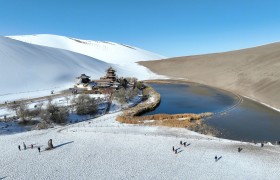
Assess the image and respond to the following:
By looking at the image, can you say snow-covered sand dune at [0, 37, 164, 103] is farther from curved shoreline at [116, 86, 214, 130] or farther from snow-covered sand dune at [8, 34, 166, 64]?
snow-covered sand dune at [8, 34, 166, 64]

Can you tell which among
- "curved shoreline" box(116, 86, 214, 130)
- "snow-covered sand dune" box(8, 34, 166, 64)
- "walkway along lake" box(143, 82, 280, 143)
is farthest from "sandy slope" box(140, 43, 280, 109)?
"snow-covered sand dune" box(8, 34, 166, 64)

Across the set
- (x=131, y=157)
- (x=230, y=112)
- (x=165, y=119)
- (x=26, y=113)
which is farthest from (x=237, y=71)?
(x=131, y=157)

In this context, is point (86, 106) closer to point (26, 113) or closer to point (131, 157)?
point (26, 113)

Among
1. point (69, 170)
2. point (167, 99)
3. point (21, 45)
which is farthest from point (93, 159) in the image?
point (21, 45)

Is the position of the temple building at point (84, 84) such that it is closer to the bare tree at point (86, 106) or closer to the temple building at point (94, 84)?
the temple building at point (94, 84)

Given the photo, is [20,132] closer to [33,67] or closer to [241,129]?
[241,129]

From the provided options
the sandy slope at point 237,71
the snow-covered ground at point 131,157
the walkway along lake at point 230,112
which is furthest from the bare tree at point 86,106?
the sandy slope at point 237,71
